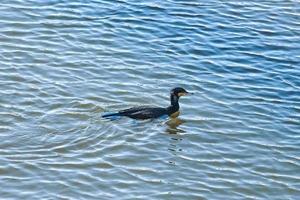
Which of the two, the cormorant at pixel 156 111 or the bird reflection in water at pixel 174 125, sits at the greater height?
the cormorant at pixel 156 111

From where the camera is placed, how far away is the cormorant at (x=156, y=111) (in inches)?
620

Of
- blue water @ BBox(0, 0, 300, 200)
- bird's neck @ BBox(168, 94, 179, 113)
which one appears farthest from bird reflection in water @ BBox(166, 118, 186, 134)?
bird's neck @ BBox(168, 94, 179, 113)

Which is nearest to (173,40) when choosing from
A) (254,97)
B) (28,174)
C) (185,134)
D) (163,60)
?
(163,60)

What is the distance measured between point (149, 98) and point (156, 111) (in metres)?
0.75

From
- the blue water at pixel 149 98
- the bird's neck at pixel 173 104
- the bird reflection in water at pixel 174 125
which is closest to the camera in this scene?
the blue water at pixel 149 98

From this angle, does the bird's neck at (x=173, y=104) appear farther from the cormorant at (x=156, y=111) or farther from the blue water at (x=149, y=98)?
the blue water at (x=149, y=98)

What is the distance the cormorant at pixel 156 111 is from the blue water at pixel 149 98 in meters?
0.13

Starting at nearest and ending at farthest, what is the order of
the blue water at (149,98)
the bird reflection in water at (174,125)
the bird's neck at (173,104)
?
1. the blue water at (149,98)
2. the bird reflection in water at (174,125)
3. the bird's neck at (173,104)

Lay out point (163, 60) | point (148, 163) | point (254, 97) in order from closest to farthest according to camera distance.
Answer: point (148, 163)
point (254, 97)
point (163, 60)

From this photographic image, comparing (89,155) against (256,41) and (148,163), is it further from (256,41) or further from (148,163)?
(256,41)

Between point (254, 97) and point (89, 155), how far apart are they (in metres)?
4.17

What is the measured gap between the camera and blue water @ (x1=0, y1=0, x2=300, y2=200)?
13516mm

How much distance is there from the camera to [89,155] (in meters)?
14.1

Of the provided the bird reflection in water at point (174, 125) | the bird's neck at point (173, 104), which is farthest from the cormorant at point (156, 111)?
the bird reflection in water at point (174, 125)
